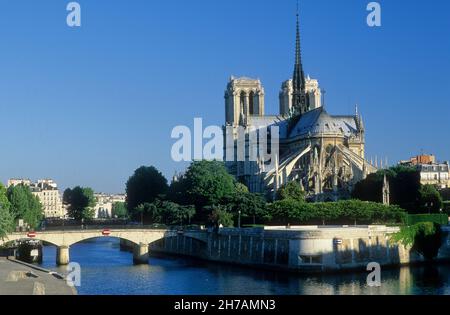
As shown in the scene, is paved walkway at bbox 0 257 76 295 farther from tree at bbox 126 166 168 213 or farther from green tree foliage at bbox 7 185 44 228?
tree at bbox 126 166 168 213

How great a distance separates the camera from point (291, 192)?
89688 millimetres

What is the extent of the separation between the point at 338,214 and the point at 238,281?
2141 cm

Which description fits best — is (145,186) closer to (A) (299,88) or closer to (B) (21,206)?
(B) (21,206)

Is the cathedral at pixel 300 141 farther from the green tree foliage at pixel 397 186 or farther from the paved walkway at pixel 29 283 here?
the paved walkway at pixel 29 283

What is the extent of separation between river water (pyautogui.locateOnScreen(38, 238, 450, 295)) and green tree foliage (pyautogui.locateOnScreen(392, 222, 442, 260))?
3491 millimetres

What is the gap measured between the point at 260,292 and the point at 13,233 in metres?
29.2

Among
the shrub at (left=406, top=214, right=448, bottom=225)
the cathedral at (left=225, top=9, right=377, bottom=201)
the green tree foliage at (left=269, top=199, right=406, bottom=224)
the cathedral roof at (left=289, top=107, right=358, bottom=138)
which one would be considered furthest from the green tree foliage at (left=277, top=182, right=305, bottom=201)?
the shrub at (left=406, top=214, right=448, bottom=225)

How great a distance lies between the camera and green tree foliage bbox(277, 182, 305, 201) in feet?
290

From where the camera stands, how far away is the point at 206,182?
84.8 metres

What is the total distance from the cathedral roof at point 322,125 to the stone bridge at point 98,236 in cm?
4014

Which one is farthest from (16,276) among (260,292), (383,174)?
(383,174)

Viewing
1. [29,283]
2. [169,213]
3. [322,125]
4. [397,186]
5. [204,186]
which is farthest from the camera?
[322,125]

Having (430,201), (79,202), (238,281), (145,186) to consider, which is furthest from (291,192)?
(79,202)

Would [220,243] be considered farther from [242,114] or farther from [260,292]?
[242,114]
